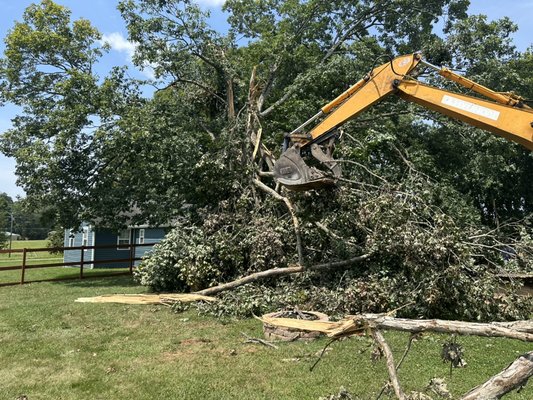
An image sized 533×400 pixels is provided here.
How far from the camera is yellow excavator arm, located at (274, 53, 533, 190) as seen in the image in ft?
20.9

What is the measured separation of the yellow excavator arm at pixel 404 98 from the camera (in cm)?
636

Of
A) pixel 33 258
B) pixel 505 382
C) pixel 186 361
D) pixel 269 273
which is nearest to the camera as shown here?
pixel 505 382

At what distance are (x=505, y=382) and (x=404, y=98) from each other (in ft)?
19.2

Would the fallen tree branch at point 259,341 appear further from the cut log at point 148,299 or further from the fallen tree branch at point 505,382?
the fallen tree branch at point 505,382

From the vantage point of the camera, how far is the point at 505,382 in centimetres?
248

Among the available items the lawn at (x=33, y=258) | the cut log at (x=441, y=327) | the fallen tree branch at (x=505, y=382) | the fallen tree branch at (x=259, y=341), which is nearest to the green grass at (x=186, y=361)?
the fallen tree branch at (x=259, y=341)

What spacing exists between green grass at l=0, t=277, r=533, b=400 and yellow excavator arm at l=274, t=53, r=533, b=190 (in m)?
2.85

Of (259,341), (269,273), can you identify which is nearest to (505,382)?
(259,341)

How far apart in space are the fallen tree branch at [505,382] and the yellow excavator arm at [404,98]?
14.6 ft

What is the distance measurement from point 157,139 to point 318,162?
240 inches

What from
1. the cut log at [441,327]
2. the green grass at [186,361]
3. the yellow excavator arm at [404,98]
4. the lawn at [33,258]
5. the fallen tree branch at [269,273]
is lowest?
the lawn at [33,258]

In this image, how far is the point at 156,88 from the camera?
1531 centimetres

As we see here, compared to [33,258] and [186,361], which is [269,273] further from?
[33,258]

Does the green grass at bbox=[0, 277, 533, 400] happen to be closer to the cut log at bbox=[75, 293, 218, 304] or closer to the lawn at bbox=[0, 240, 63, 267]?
the cut log at bbox=[75, 293, 218, 304]
